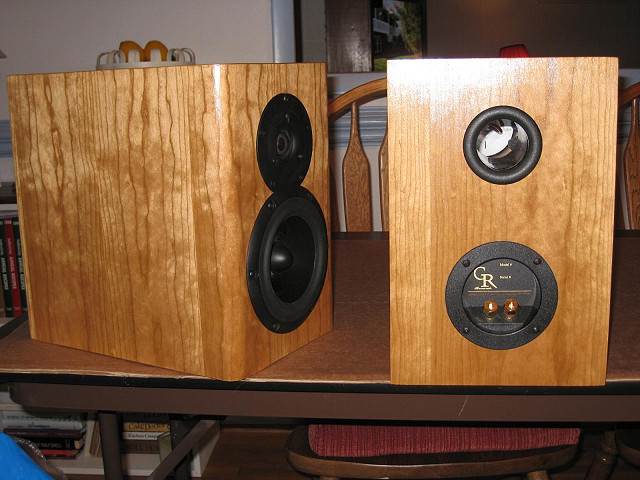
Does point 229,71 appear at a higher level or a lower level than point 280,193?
higher

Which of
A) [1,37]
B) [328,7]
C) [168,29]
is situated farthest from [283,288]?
[328,7]

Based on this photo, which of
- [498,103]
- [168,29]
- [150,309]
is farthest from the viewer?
[168,29]

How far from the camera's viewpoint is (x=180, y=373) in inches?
28.9

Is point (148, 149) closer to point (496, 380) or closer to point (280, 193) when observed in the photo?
point (280, 193)

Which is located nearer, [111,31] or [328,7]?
[111,31]

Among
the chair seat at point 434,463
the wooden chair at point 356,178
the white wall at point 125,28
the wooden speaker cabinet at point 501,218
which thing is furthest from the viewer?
the white wall at point 125,28

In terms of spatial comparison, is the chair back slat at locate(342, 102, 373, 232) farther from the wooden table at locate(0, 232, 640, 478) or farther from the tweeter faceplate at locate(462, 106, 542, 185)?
the tweeter faceplate at locate(462, 106, 542, 185)

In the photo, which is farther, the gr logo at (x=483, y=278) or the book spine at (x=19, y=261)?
the book spine at (x=19, y=261)

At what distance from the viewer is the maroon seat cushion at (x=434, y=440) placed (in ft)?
3.23

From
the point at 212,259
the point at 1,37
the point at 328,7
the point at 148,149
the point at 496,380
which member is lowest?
the point at 496,380

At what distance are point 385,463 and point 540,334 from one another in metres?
0.39


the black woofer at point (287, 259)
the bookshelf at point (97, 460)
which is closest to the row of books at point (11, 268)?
the bookshelf at point (97, 460)

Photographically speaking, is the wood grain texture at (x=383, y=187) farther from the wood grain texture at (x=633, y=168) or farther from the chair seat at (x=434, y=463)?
the chair seat at (x=434, y=463)

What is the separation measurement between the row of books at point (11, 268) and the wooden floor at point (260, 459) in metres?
0.48
